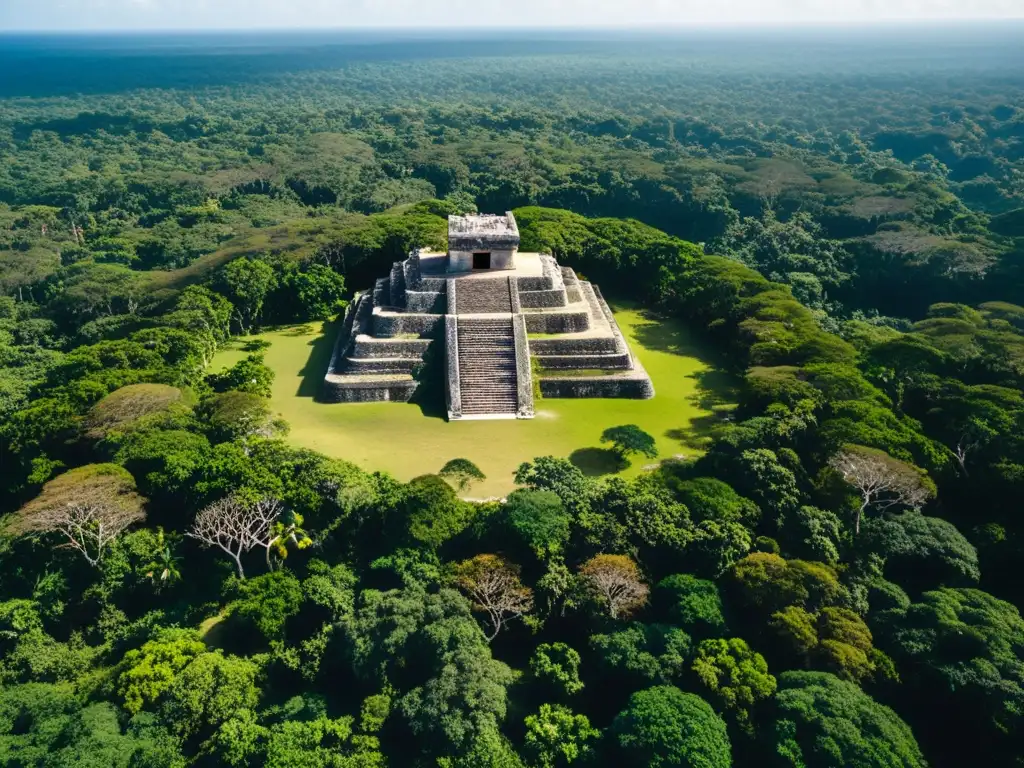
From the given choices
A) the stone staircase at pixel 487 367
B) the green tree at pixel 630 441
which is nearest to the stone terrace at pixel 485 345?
the stone staircase at pixel 487 367

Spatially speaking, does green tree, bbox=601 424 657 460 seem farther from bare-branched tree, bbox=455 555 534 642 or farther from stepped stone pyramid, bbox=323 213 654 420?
bare-branched tree, bbox=455 555 534 642

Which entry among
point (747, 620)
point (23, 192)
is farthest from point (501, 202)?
point (747, 620)

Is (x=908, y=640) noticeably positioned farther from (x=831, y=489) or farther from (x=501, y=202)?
(x=501, y=202)

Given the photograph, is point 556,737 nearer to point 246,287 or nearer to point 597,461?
point 597,461

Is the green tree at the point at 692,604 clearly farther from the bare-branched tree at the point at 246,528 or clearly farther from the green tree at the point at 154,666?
the green tree at the point at 154,666

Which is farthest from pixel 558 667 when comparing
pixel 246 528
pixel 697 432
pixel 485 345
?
pixel 485 345

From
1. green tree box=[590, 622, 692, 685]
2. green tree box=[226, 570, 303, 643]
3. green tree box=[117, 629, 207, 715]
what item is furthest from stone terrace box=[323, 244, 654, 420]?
green tree box=[117, 629, 207, 715]
